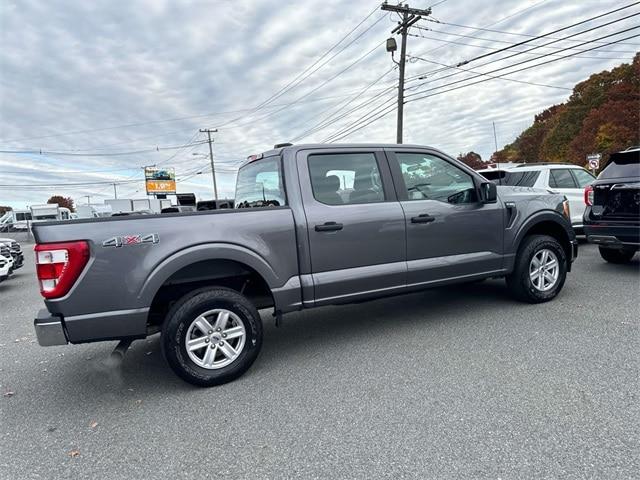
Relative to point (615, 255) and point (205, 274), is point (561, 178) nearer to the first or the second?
point (615, 255)

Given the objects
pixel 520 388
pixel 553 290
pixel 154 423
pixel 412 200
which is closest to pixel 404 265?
pixel 412 200

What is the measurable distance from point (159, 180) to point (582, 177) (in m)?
62.1

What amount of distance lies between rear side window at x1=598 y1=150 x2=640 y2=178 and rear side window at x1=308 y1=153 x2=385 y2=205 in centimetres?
449

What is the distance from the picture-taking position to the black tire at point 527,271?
475 cm

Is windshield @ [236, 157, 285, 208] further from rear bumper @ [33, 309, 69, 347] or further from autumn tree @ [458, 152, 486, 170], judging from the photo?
autumn tree @ [458, 152, 486, 170]

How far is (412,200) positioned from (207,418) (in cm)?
270

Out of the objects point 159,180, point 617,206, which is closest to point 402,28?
point 617,206

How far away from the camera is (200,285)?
11.7 feet

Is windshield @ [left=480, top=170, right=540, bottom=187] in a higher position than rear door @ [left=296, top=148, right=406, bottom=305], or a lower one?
higher

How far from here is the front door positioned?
4090mm

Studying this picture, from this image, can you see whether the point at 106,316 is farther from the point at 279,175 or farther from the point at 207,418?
the point at 279,175

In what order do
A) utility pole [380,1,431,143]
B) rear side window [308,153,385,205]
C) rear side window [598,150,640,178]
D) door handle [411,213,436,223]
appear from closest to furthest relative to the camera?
rear side window [308,153,385,205]
door handle [411,213,436,223]
rear side window [598,150,640,178]
utility pole [380,1,431,143]

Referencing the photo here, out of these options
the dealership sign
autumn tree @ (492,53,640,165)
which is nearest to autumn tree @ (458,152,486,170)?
autumn tree @ (492,53,640,165)

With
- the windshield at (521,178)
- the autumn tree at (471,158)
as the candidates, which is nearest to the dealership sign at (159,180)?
the autumn tree at (471,158)
